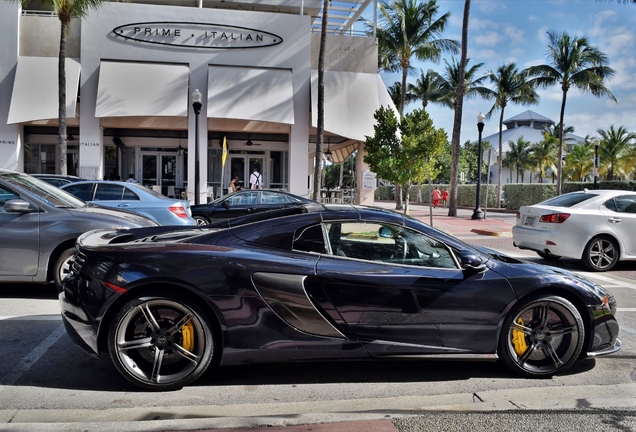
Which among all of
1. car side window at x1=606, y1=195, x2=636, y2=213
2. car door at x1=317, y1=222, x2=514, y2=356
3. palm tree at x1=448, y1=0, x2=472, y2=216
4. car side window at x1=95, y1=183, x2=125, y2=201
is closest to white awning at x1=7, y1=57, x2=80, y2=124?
car side window at x1=95, y1=183, x2=125, y2=201

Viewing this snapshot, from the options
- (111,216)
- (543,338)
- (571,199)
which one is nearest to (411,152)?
(571,199)

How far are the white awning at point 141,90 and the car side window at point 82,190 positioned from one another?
11.1 meters

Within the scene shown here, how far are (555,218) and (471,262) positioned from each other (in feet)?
22.1

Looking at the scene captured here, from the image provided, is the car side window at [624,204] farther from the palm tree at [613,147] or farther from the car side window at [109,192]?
the palm tree at [613,147]

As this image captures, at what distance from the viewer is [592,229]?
9945 mm

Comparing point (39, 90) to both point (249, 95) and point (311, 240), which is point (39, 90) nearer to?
point (249, 95)

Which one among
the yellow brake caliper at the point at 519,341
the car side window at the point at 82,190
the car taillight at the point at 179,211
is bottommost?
the yellow brake caliper at the point at 519,341

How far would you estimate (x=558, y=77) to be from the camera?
3538 centimetres

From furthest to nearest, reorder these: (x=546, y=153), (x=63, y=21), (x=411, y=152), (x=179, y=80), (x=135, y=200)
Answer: (x=546, y=153), (x=179, y=80), (x=63, y=21), (x=411, y=152), (x=135, y=200)

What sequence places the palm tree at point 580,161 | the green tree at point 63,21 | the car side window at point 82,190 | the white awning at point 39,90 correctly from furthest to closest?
the palm tree at point 580,161, the white awning at point 39,90, the green tree at point 63,21, the car side window at point 82,190

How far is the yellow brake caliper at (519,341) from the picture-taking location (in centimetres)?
443

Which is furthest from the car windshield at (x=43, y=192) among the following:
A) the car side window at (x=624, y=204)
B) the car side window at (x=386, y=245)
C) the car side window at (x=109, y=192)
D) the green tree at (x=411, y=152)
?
the green tree at (x=411, y=152)

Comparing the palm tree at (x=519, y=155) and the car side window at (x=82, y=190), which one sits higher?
the palm tree at (x=519, y=155)

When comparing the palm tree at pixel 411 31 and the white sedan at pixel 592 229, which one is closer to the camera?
the white sedan at pixel 592 229
